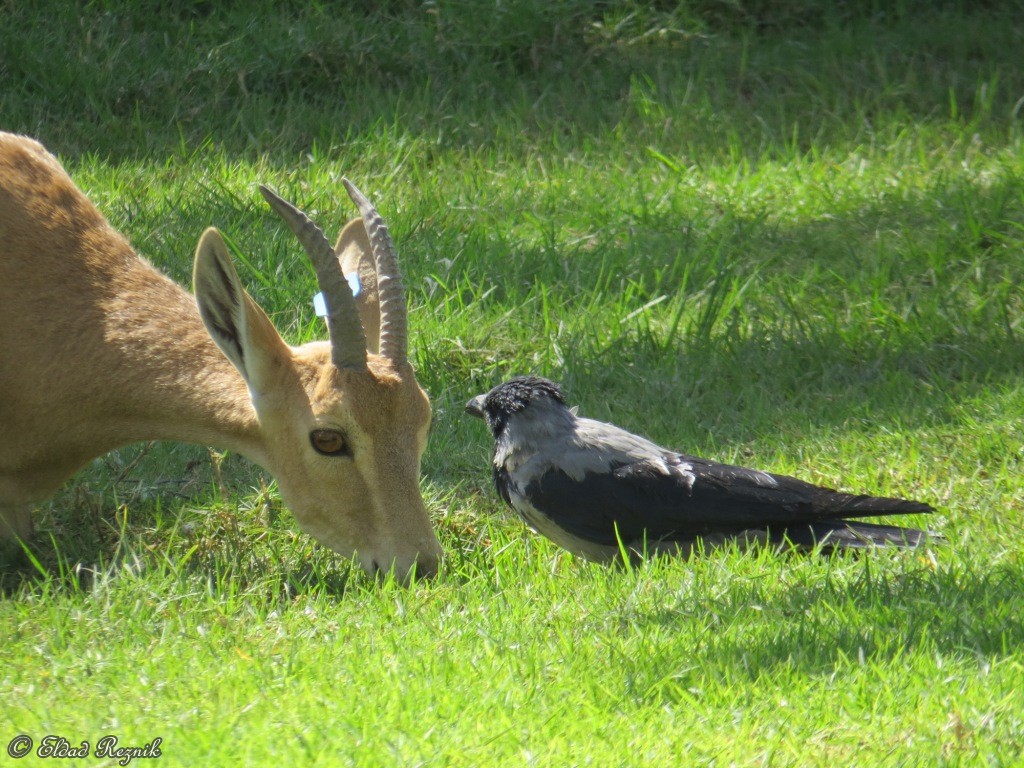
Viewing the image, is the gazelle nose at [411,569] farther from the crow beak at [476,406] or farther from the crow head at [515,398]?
the crow beak at [476,406]

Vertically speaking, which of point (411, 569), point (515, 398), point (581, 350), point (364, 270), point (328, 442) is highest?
point (364, 270)

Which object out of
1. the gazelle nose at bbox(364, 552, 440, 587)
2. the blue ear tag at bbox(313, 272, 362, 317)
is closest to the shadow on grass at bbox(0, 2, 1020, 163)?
the blue ear tag at bbox(313, 272, 362, 317)

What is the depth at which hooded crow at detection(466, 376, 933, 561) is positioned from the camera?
5.01m

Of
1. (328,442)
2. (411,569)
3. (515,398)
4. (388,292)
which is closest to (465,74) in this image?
(515,398)

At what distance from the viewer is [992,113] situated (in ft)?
29.1

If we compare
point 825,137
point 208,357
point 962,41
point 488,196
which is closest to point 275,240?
point 488,196

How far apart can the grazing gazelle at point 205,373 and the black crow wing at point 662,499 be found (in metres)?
0.73

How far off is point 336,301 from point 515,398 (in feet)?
3.85

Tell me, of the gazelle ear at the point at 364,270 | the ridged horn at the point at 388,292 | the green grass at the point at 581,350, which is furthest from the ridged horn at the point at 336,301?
the green grass at the point at 581,350

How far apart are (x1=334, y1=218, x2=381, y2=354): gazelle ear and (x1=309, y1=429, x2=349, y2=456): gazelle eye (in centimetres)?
59

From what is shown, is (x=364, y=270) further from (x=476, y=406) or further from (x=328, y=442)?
(x=328, y=442)

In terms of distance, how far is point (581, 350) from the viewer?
671 centimetres

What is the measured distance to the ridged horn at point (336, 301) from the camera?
4469 mm

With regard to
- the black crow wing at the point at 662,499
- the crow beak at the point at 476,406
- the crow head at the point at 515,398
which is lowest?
the black crow wing at the point at 662,499
